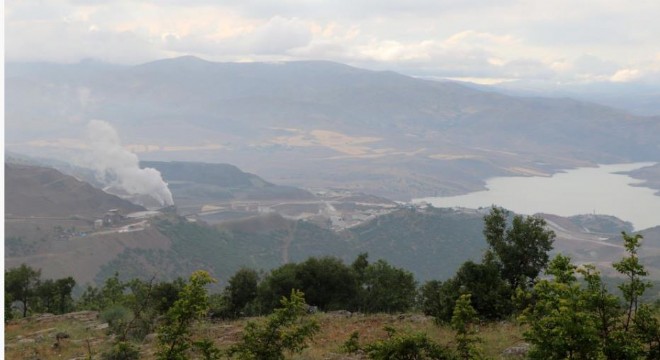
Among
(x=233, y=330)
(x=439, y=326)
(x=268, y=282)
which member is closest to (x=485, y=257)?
(x=439, y=326)

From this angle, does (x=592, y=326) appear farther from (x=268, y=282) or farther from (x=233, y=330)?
(x=268, y=282)

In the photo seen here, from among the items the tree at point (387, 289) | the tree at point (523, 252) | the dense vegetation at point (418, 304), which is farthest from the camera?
the tree at point (387, 289)

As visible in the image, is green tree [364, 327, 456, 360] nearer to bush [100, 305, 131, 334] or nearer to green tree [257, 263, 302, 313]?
bush [100, 305, 131, 334]

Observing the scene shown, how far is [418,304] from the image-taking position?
3488 cm

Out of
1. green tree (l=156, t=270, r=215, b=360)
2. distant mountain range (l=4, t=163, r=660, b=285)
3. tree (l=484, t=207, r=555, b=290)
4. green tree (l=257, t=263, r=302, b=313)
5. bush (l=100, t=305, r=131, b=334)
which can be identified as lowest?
distant mountain range (l=4, t=163, r=660, b=285)

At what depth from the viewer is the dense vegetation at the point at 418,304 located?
8844 mm

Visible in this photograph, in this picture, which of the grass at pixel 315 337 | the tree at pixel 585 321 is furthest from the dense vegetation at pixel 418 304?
the grass at pixel 315 337

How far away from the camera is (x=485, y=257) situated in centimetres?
2428

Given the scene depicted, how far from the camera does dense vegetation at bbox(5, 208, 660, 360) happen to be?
8.84 m

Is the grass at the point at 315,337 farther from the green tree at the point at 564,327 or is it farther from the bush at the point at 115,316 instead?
the green tree at the point at 564,327

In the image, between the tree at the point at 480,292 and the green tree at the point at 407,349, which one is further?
the tree at the point at 480,292

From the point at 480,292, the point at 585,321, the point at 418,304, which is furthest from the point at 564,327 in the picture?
the point at 418,304

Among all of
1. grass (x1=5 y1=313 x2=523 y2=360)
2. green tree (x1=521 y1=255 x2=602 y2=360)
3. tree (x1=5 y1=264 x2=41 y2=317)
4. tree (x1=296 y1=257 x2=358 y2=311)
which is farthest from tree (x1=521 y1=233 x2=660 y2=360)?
tree (x1=5 y1=264 x2=41 y2=317)

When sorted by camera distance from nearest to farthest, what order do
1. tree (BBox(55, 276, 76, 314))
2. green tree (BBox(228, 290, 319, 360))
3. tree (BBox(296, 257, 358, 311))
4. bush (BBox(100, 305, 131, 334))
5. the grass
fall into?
green tree (BBox(228, 290, 319, 360)), the grass, bush (BBox(100, 305, 131, 334)), tree (BBox(296, 257, 358, 311)), tree (BBox(55, 276, 76, 314))
